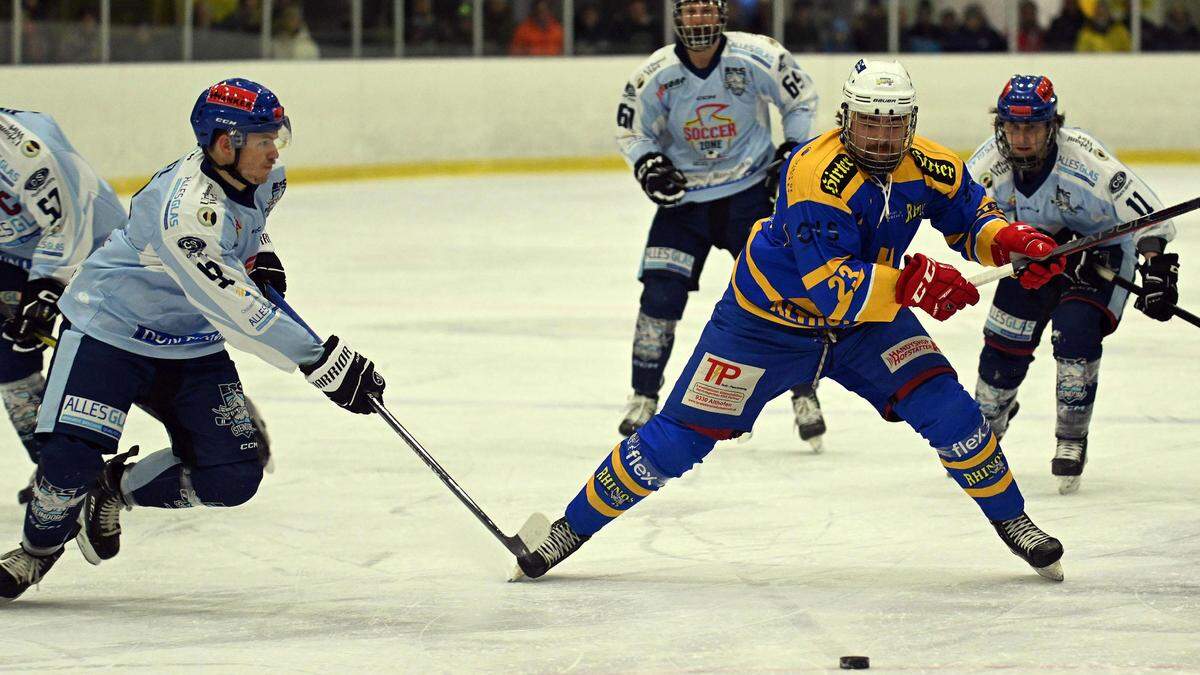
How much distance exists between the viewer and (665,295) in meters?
5.48

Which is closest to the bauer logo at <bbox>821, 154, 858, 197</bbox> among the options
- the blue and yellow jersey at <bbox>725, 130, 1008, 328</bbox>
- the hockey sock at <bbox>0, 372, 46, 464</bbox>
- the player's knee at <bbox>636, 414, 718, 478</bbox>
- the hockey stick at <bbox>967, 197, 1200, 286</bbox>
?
the blue and yellow jersey at <bbox>725, 130, 1008, 328</bbox>

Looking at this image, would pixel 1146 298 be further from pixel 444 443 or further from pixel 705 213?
pixel 444 443

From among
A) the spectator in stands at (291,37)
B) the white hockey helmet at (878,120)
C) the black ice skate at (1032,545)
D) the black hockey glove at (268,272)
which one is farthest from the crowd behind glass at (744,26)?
the black ice skate at (1032,545)

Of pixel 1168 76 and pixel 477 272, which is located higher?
pixel 1168 76

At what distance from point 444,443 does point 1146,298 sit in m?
2.08

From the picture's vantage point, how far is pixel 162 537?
4.33m

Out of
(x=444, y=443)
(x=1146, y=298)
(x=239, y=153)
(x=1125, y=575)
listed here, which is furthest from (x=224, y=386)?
(x=1146, y=298)

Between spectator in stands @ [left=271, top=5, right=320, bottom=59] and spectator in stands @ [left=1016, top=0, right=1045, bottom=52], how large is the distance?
5380 mm

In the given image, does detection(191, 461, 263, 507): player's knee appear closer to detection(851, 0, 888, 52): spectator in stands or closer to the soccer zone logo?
the soccer zone logo

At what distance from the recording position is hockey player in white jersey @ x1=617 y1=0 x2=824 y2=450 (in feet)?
18.1

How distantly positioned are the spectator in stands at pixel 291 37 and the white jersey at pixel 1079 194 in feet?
28.5

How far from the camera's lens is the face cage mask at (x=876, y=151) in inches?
142

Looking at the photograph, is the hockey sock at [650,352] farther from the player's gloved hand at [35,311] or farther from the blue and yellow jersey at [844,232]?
the player's gloved hand at [35,311]

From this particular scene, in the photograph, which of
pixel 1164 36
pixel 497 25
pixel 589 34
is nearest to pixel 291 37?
pixel 497 25
